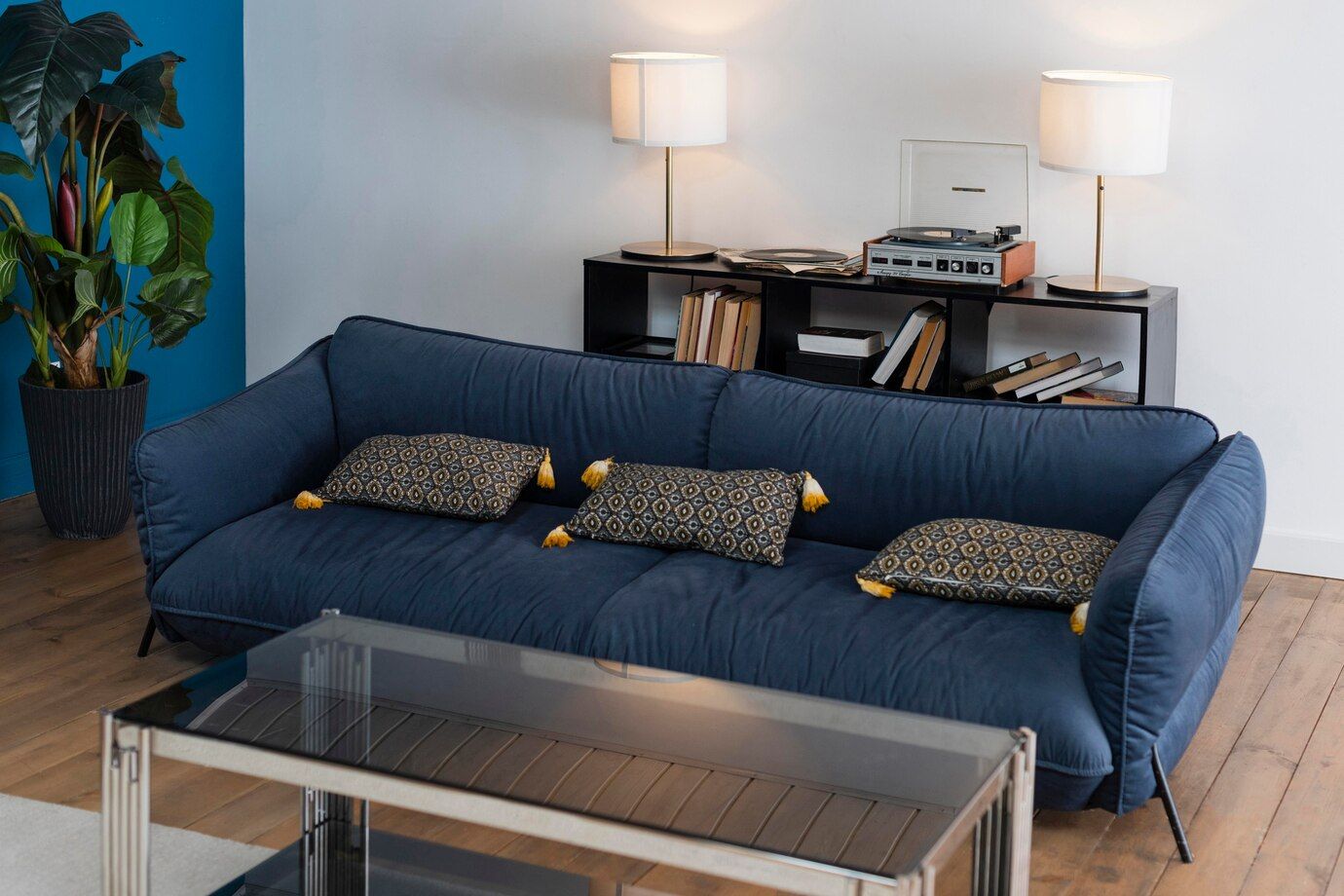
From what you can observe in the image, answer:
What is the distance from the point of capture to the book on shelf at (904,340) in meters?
4.45

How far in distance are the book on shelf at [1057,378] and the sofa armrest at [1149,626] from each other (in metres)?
1.40

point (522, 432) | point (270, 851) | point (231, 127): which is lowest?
point (270, 851)

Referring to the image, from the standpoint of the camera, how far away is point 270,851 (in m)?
2.67

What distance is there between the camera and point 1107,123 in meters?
3.98

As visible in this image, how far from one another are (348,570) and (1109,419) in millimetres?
1674

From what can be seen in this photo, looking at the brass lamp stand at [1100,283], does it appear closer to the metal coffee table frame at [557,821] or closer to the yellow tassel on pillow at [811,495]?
the yellow tassel on pillow at [811,495]

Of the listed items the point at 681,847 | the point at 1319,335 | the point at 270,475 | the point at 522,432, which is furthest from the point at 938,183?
the point at 681,847

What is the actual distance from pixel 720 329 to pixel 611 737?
254cm

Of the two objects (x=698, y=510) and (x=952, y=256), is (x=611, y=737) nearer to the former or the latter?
(x=698, y=510)

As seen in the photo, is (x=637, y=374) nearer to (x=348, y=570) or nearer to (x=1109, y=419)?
(x=348, y=570)

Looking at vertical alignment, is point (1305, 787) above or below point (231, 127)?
below

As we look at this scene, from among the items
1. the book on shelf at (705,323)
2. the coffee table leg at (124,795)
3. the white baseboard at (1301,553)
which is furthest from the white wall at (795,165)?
the coffee table leg at (124,795)

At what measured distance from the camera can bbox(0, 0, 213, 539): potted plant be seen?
4.12 meters

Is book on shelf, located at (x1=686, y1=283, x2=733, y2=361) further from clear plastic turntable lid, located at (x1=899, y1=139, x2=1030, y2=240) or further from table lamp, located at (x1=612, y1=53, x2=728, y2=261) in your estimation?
clear plastic turntable lid, located at (x1=899, y1=139, x2=1030, y2=240)
